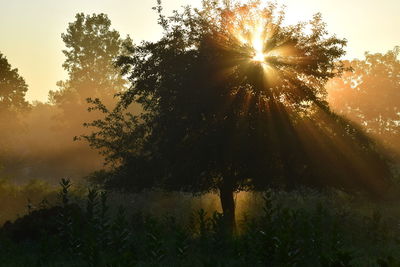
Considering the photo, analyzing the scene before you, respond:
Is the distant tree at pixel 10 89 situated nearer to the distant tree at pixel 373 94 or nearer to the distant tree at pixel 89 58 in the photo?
the distant tree at pixel 89 58

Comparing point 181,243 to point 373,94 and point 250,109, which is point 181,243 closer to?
point 250,109

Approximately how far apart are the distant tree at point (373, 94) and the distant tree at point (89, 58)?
116 ft

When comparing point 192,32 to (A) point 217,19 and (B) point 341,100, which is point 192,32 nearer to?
(A) point 217,19

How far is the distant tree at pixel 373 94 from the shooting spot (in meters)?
72.4

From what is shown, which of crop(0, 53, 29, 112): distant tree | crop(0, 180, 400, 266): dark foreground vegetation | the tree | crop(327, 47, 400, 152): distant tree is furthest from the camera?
crop(327, 47, 400, 152): distant tree

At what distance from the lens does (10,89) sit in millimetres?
54906

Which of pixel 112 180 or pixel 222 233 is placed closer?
pixel 222 233

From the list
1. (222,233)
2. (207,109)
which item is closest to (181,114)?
(207,109)

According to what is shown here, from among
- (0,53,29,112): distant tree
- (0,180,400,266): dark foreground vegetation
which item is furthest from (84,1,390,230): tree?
(0,53,29,112): distant tree

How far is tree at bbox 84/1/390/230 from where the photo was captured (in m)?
19.4

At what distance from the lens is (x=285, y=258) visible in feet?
35.6

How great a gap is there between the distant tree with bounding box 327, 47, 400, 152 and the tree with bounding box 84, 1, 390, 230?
51075mm

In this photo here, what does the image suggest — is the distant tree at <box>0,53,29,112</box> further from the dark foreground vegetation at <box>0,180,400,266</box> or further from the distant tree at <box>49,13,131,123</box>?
the dark foreground vegetation at <box>0,180,400,266</box>

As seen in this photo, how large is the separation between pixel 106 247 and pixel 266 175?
7690 millimetres
